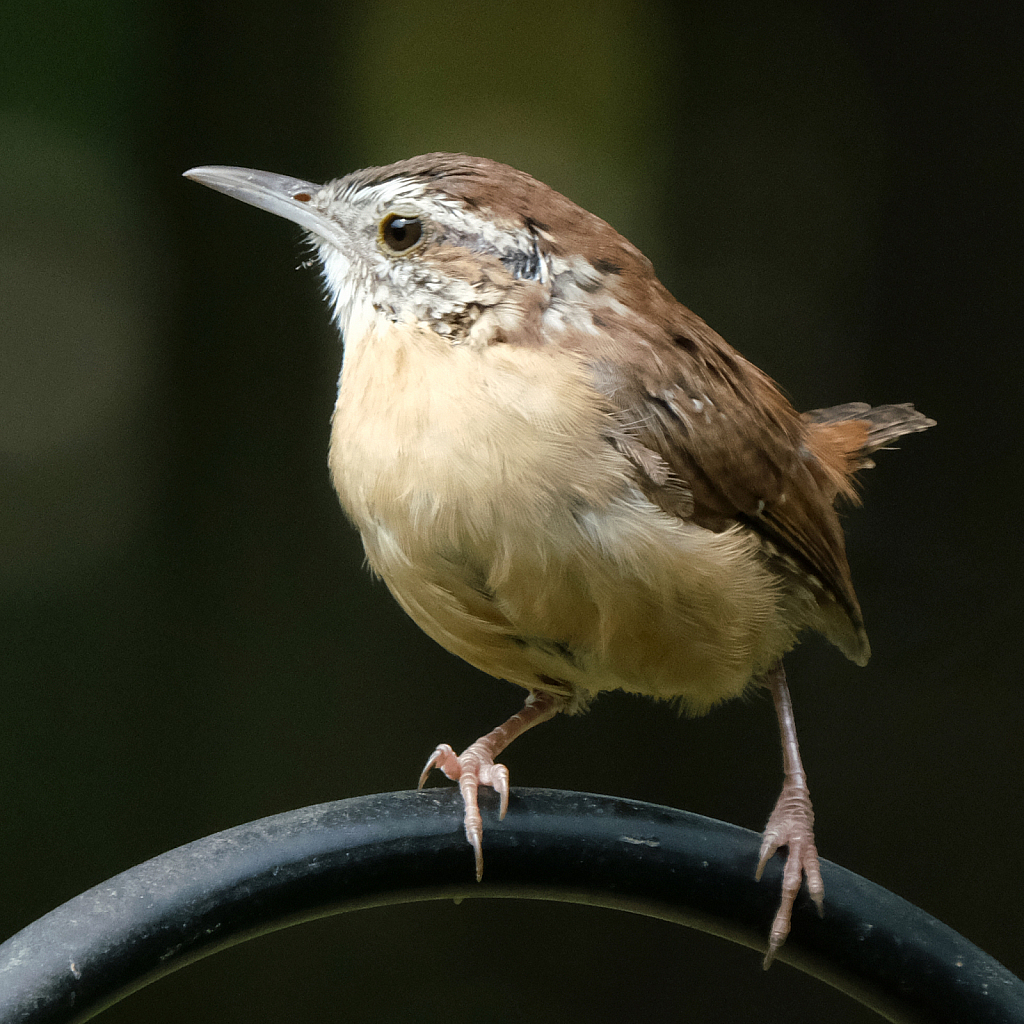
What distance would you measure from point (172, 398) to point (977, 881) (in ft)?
10.4

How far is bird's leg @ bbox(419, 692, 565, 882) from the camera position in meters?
1.60

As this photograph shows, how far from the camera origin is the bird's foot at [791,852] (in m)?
1.65

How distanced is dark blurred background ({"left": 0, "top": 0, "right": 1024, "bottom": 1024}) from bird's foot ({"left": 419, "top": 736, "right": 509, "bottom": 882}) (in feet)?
6.92

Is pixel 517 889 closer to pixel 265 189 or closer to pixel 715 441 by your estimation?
pixel 715 441

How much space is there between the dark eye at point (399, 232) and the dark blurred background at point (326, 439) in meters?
1.92

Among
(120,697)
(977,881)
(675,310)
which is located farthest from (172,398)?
(977,881)

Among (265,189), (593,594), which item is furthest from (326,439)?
(593,594)

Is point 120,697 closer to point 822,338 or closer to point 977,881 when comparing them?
point 822,338

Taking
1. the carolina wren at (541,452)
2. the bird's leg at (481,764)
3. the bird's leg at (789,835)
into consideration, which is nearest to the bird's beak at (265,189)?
the carolina wren at (541,452)

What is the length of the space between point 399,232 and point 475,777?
35.2 inches

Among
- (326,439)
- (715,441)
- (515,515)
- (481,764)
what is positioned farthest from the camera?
(326,439)

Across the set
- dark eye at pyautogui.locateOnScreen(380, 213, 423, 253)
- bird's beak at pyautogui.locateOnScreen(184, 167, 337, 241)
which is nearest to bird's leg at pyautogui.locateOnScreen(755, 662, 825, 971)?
dark eye at pyautogui.locateOnScreen(380, 213, 423, 253)

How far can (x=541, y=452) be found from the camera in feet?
5.90

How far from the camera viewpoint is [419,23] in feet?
13.3
